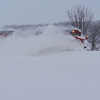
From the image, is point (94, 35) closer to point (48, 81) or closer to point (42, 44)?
point (42, 44)

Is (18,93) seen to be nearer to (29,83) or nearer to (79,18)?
(29,83)

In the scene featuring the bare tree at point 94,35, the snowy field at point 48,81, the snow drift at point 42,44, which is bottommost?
the snowy field at point 48,81

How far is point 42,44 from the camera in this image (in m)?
6.78

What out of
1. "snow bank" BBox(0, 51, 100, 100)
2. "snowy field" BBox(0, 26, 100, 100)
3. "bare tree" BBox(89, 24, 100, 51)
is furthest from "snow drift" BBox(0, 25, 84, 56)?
"bare tree" BBox(89, 24, 100, 51)

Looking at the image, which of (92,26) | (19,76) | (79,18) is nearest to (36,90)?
(19,76)

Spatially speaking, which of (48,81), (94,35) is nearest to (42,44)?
(48,81)

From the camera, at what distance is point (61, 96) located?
7.91 feet

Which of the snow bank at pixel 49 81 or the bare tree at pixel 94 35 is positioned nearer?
the snow bank at pixel 49 81

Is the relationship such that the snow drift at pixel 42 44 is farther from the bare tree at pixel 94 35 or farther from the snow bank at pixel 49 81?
the bare tree at pixel 94 35

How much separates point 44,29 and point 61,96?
5683mm

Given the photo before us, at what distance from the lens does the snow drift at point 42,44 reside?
667 cm

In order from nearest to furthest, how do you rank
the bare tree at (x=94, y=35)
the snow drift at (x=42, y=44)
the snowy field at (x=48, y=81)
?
the snowy field at (x=48, y=81) < the snow drift at (x=42, y=44) < the bare tree at (x=94, y=35)

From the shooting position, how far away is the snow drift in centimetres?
667

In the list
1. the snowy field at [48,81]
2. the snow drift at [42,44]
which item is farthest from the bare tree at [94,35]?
the snowy field at [48,81]
